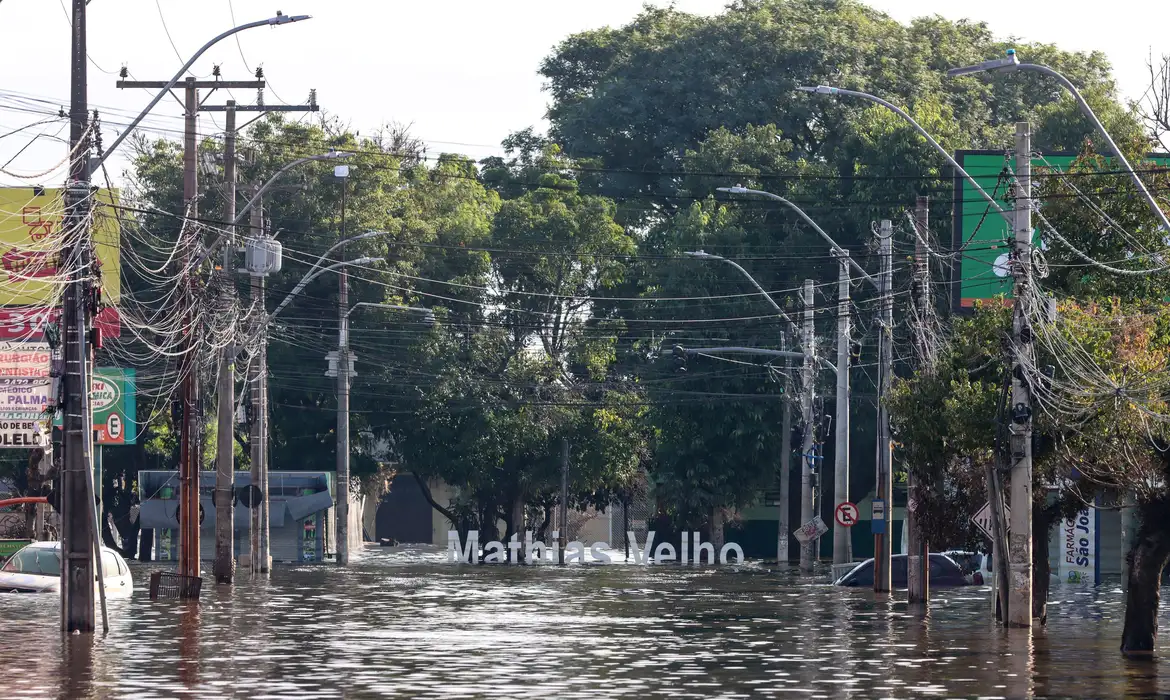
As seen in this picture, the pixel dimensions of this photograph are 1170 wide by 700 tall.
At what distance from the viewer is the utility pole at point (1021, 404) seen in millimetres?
31203

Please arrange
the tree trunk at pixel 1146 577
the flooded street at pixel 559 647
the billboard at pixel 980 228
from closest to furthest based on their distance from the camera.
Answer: the flooded street at pixel 559 647 → the tree trunk at pixel 1146 577 → the billboard at pixel 980 228

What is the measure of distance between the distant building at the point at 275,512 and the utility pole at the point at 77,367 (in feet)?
134

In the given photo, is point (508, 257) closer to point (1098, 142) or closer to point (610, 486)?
point (610, 486)

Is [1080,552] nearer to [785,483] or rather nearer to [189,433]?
[785,483]

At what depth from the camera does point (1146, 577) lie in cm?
2764

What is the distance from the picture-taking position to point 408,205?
255 feet

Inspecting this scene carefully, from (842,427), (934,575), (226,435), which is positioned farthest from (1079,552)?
(226,435)

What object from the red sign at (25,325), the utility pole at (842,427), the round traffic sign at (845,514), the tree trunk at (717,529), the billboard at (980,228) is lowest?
the tree trunk at (717,529)

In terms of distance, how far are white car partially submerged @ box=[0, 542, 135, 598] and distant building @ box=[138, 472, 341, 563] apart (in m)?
27.2

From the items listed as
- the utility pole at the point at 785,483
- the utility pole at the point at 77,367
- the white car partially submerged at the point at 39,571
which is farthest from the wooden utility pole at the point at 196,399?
the utility pole at the point at 785,483

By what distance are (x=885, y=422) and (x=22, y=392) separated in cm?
2353

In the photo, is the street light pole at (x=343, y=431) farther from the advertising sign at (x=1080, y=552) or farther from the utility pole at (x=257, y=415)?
the advertising sign at (x=1080, y=552)

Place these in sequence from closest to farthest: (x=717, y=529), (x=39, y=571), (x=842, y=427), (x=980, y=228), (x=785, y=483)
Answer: (x=39, y=571) → (x=842, y=427) → (x=980, y=228) → (x=785, y=483) → (x=717, y=529)

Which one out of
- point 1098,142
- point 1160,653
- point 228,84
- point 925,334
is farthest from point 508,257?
point 1160,653
